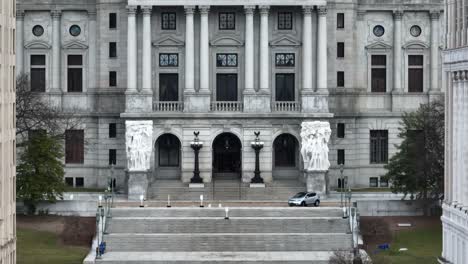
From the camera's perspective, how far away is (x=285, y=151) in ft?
409

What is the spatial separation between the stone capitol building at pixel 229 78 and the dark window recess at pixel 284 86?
0.33ft

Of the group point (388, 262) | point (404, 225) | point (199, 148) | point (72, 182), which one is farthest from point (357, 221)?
point (72, 182)

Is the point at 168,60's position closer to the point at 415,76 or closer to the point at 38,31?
the point at 38,31

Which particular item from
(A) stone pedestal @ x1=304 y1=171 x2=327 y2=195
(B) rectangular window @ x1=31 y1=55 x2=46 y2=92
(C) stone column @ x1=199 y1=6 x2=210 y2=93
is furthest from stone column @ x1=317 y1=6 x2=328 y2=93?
(B) rectangular window @ x1=31 y1=55 x2=46 y2=92

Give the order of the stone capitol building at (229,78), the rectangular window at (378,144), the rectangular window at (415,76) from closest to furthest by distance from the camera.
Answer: the stone capitol building at (229,78) → the rectangular window at (378,144) → the rectangular window at (415,76)

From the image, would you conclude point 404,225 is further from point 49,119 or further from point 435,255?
point 49,119

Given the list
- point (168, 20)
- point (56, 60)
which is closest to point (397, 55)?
point (168, 20)

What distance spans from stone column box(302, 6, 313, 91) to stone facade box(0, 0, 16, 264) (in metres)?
48.2

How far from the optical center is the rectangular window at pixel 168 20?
12412cm

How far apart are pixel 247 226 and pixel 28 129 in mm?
18351

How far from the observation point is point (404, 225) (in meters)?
106

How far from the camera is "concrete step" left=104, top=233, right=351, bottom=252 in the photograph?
99.8 metres

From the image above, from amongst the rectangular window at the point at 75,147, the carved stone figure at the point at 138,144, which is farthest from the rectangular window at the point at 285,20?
the rectangular window at the point at 75,147

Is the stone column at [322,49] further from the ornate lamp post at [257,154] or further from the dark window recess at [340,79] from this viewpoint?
the ornate lamp post at [257,154]
